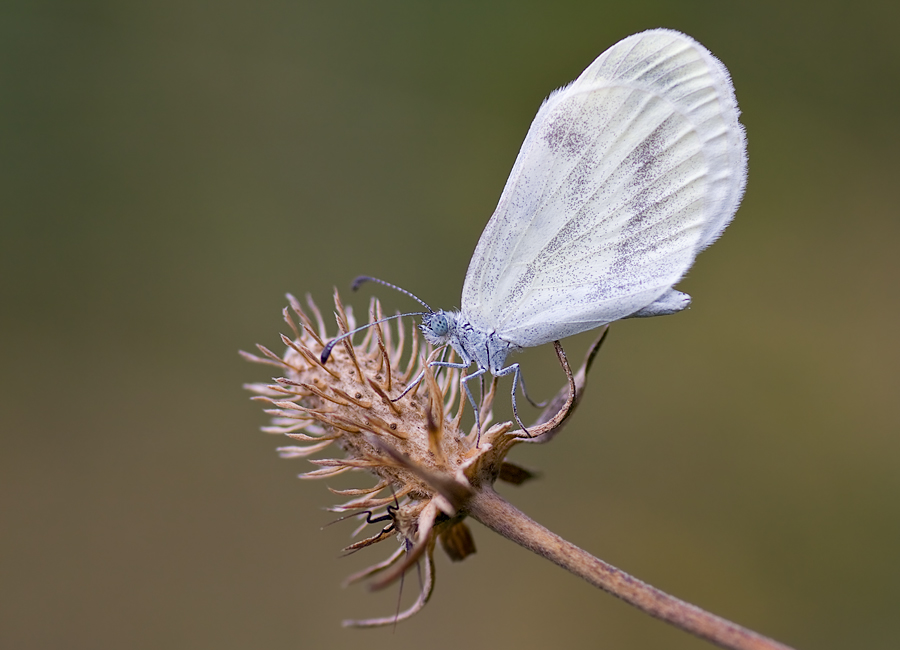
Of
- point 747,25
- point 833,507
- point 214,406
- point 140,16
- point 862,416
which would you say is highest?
point 140,16

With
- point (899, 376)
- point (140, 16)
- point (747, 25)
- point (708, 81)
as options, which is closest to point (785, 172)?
point (747, 25)

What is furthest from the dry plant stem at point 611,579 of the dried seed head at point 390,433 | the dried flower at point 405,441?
the dried seed head at point 390,433

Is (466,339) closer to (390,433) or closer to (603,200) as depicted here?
(390,433)

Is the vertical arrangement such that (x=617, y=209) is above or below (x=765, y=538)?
above

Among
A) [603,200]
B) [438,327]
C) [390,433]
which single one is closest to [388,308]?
[438,327]

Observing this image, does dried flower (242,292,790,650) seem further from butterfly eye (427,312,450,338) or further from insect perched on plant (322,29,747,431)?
insect perched on plant (322,29,747,431)

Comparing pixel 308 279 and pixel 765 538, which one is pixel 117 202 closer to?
pixel 308 279

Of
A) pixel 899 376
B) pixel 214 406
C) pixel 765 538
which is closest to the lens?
pixel 765 538

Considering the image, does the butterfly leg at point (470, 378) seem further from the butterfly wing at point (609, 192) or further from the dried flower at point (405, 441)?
the butterfly wing at point (609, 192)
